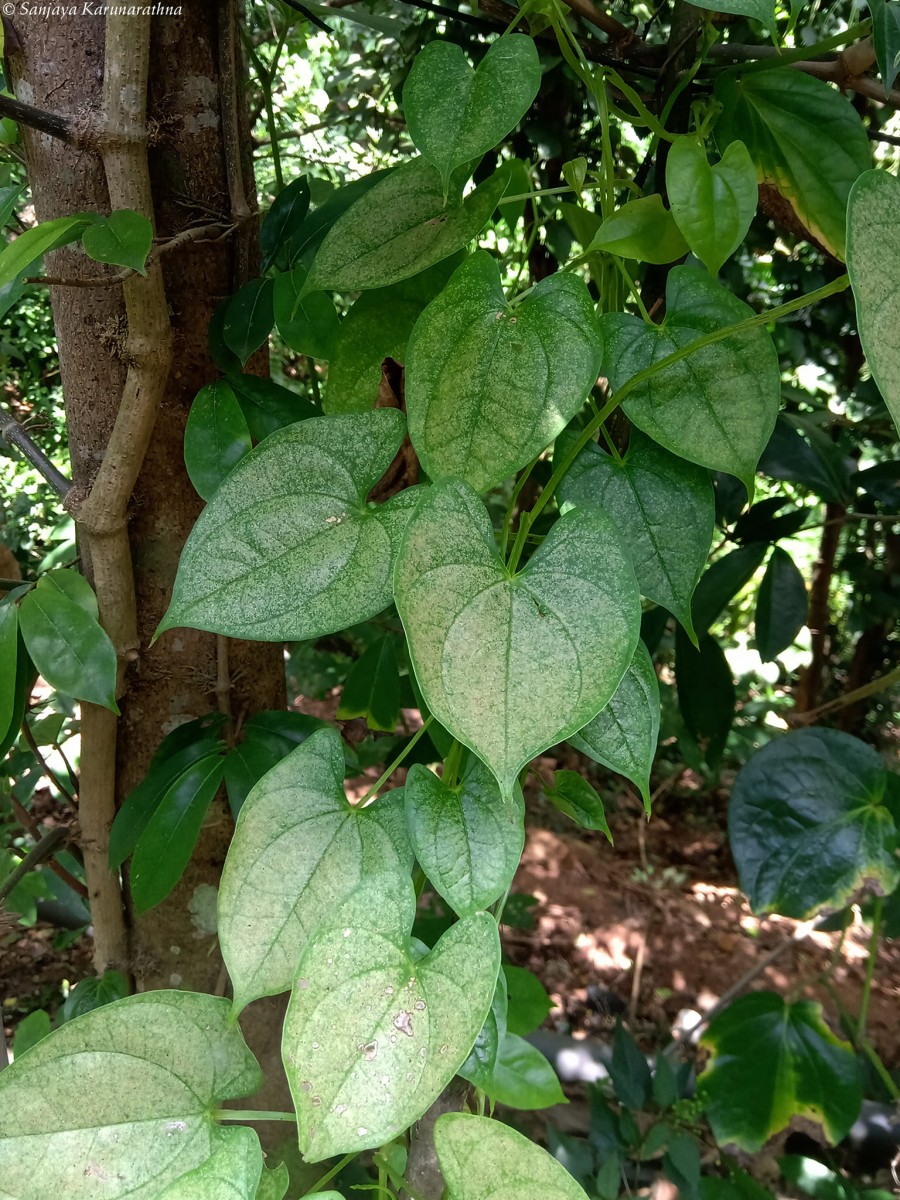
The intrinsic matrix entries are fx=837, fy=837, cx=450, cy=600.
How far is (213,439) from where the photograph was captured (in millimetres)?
522

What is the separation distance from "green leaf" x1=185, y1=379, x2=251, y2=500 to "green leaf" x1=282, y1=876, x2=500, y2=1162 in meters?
0.27

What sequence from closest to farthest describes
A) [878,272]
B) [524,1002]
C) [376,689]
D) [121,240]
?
[878,272] → [121,240] → [524,1002] → [376,689]

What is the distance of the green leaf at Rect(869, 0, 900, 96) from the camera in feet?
1.25

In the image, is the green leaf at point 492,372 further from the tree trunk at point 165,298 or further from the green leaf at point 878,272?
the tree trunk at point 165,298

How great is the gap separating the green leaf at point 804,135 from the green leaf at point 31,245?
36 cm

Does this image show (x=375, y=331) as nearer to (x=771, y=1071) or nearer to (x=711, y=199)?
(x=711, y=199)

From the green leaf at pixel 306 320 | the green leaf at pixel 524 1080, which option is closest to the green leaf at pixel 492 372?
the green leaf at pixel 306 320

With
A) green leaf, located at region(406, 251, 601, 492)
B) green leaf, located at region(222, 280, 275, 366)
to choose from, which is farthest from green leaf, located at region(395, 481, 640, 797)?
green leaf, located at region(222, 280, 275, 366)

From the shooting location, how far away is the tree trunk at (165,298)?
52 cm

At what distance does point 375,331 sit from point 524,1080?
0.53 meters

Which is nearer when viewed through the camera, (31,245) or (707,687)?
(31,245)

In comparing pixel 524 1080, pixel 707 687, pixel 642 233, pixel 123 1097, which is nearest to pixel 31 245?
pixel 642 233

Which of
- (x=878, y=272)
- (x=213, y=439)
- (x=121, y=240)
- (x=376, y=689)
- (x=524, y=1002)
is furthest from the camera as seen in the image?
(x=376, y=689)

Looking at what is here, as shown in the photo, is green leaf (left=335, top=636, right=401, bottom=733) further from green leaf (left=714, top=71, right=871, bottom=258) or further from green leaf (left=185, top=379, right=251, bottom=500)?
green leaf (left=714, top=71, right=871, bottom=258)
